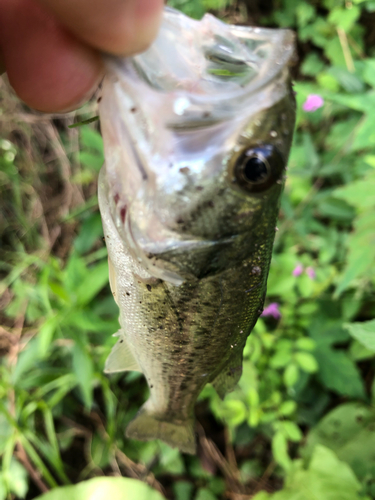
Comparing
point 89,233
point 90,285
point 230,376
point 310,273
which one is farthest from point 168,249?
point 89,233

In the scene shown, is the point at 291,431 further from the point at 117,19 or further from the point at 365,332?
the point at 117,19

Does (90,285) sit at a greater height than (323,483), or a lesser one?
greater

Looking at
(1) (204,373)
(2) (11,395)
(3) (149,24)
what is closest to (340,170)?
(1) (204,373)

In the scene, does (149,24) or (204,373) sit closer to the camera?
(149,24)

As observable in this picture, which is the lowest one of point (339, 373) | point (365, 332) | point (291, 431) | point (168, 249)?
point (339, 373)

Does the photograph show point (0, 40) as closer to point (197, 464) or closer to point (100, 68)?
point (100, 68)

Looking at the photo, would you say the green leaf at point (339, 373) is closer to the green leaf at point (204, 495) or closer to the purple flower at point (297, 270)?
the purple flower at point (297, 270)

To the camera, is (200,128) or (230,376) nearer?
(200,128)
